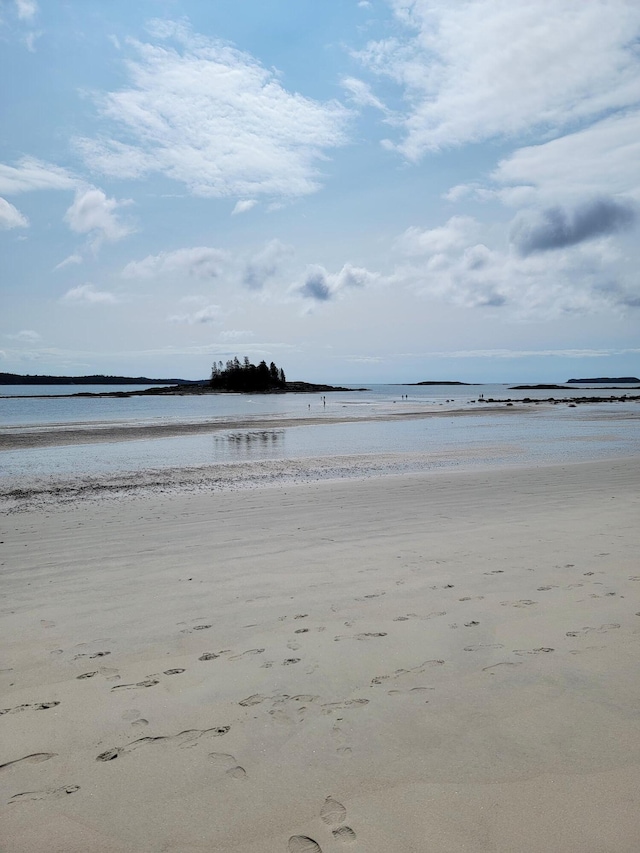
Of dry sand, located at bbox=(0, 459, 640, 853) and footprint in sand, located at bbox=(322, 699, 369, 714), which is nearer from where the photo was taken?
dry sand, located at bbox=(0, 459, 640, 853)

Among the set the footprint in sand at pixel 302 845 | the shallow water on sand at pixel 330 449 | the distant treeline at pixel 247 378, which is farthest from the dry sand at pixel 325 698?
the distant treeline at pixel 247 378

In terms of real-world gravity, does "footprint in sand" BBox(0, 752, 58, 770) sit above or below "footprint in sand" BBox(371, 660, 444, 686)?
below

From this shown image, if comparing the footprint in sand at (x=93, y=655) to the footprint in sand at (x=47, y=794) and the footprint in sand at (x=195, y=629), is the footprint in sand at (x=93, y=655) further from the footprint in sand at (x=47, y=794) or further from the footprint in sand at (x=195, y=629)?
the footprint in sand at (x=47, y=794)

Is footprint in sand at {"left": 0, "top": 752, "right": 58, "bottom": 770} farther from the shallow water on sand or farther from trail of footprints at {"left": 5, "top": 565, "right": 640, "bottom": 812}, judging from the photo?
the shallow water on sand


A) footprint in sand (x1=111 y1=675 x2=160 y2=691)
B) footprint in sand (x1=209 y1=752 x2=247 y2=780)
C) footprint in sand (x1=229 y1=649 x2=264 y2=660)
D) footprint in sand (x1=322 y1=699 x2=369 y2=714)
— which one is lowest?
footprint in sand (x1=111 y1=675 x2=160 y2=691)

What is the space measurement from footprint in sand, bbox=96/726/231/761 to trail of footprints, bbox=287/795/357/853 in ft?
2.99

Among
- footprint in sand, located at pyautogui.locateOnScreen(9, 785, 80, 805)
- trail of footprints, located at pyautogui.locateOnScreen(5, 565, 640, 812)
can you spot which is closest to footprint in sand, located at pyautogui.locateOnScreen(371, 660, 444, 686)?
trail of footprints, located at pyautogui.locateOnScreen(5, 565, 640, 812)

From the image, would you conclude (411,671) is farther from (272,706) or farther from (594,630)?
(594,630)

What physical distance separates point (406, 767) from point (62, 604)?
4298mm

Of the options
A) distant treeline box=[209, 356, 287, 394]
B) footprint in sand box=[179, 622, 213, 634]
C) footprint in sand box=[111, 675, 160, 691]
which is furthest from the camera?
distant treeline box=[209, 356, 287, 394]

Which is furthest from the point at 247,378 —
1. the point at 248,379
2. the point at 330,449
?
the point at 330,449

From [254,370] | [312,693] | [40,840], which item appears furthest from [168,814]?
[254,370]

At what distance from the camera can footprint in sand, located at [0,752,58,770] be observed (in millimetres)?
3252

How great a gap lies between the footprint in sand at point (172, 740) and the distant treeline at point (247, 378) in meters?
172
